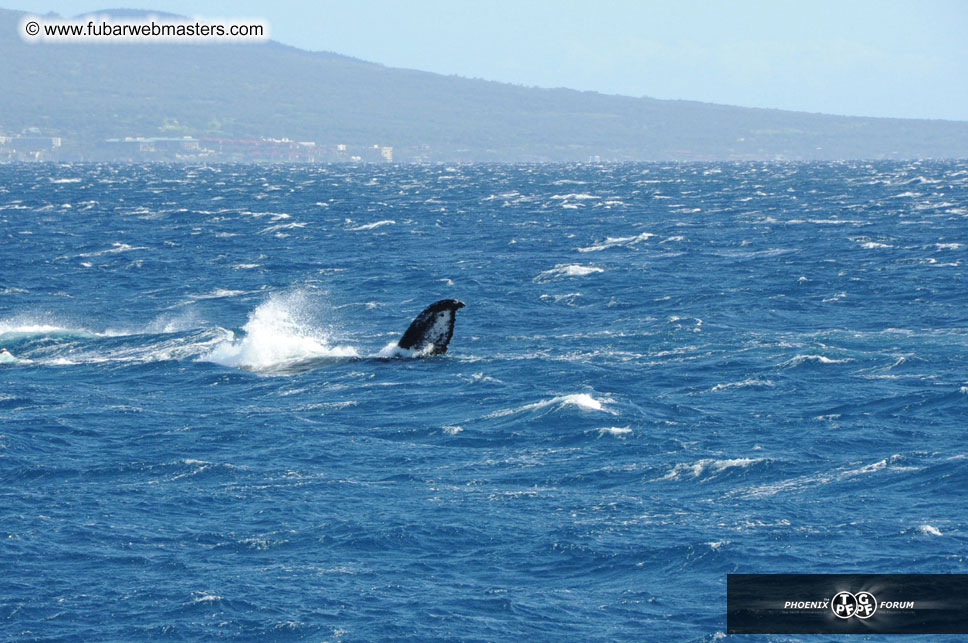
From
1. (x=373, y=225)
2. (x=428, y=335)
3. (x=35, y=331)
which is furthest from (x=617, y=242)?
(x=35, y=331)

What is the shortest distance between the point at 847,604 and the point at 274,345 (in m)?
30.2

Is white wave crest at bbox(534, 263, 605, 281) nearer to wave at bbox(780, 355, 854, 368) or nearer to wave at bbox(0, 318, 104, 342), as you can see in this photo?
wave at bbox(0, 318, 104, 342)

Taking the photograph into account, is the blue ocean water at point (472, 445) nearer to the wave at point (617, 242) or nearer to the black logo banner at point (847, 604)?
the black logo banner at point (847, 604)

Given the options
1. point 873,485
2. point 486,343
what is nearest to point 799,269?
point 486,343

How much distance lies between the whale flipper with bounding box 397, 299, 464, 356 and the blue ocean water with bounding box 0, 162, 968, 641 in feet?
3.49

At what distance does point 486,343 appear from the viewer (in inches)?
2050

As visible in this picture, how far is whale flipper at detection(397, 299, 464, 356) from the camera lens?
152 ft

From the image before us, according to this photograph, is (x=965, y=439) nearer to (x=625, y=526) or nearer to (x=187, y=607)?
(x=625, y=526)

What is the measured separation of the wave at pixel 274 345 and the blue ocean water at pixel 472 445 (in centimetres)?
23

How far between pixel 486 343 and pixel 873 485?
23.5 m

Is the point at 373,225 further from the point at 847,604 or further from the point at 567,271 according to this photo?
the point at 847,604

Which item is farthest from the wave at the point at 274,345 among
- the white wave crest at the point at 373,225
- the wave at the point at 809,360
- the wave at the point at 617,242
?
the white wave crest at the point at 373,225

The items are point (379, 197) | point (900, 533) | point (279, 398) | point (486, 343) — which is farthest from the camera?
point (379, 197)

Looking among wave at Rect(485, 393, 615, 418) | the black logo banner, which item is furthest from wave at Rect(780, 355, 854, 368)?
the black logo banner
